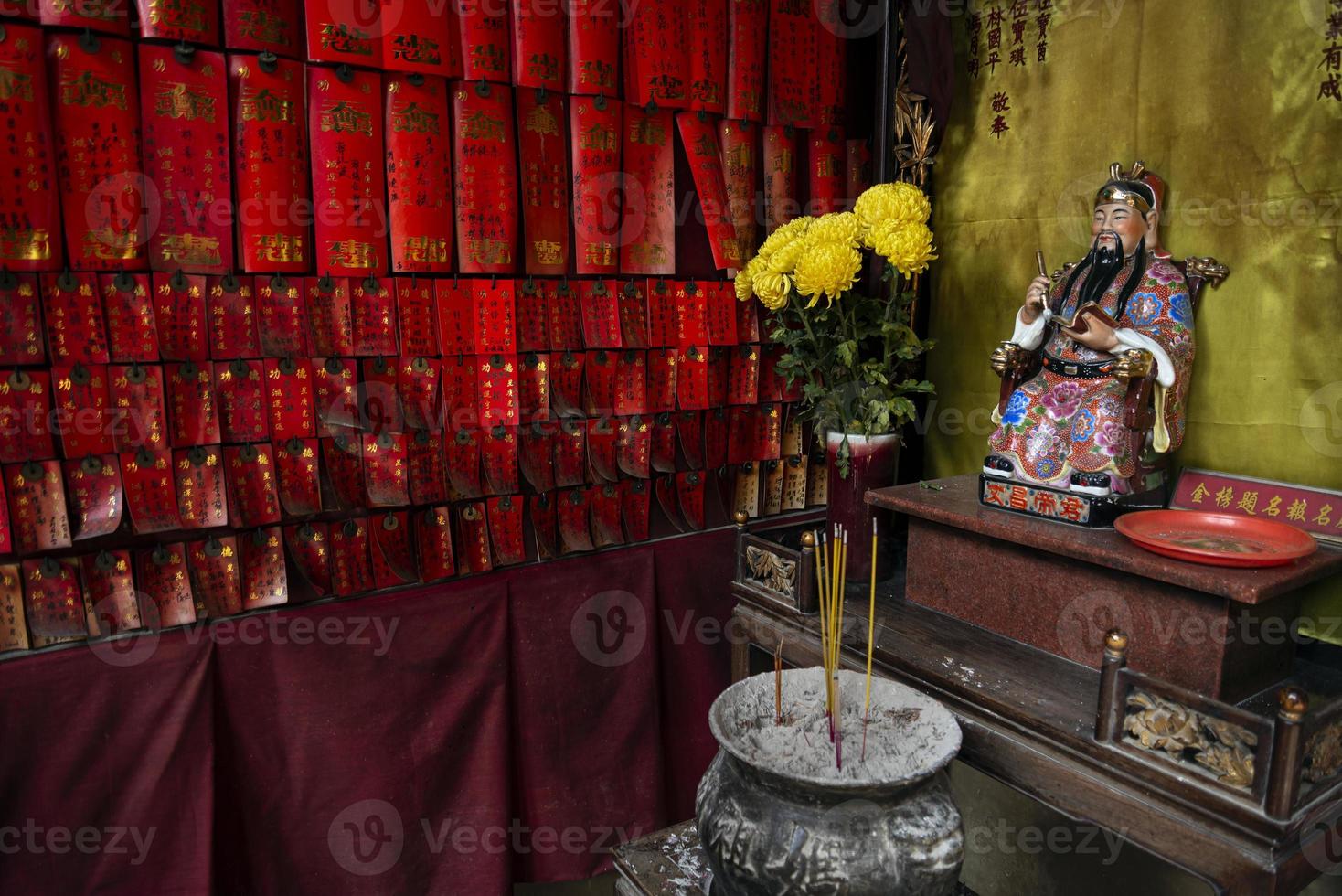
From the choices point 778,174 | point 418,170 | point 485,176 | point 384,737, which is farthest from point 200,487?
point 778,174

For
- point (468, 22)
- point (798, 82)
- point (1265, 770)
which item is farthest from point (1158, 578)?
point (468, 22)

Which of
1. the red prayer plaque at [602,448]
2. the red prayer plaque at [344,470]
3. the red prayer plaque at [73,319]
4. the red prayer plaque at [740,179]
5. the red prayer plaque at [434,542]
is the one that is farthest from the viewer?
the red prayer plaque at [740,179]

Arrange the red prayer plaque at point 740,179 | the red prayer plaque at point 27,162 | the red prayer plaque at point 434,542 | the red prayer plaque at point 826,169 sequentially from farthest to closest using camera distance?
the red prayer plaque at point 826,169
the red prayer plaque at point 740,179
the red prayer plaque at point 434,542
the red prayer plaque at point 27,162

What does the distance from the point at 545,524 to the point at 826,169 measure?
4.68 feet

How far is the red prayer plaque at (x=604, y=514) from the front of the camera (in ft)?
7.96

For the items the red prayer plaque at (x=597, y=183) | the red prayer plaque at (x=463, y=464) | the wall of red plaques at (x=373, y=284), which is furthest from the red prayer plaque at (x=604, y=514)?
the red prayer plaque at (x=597, y=183)

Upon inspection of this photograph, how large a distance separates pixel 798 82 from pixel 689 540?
1443 millimetres

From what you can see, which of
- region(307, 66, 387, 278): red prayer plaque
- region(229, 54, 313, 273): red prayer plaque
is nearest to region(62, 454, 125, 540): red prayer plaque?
region(229, 54, 313, 273): red prayer plaque

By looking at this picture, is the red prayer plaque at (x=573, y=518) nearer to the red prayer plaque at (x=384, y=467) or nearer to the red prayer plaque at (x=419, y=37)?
the red prayer plaque at (x=384, y=467)

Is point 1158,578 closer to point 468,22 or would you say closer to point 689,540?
point 689,540

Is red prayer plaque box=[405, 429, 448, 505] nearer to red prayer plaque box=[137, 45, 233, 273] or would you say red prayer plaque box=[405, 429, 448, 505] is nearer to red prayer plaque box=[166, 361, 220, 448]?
red prayer plaque box=[166, 361, 220, 448]

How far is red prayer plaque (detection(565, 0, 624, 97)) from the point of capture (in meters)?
2.19

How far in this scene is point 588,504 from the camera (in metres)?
2.42

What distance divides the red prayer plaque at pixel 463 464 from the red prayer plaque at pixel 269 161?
559mm
